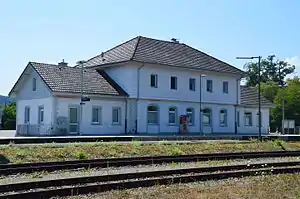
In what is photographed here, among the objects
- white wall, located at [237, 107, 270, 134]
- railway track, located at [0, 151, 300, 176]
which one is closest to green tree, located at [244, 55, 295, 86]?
white wall, located at [237, 107, 270, 134]

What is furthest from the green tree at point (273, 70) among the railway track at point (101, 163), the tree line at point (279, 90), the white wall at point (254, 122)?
the railway track at point (101, 163)

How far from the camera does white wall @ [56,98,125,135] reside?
3609 cm

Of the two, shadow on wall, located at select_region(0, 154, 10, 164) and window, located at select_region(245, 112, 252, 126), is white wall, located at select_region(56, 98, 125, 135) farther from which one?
shadow on wall, located at select_region(0, 154, 10, 164)

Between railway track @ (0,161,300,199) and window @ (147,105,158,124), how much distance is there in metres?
25.4

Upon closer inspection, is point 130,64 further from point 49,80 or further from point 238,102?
point 238,102

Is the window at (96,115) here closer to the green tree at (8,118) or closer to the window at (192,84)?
the window at (192,84)

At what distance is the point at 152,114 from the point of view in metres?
41.9

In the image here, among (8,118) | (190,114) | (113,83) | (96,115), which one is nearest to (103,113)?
(96,115)

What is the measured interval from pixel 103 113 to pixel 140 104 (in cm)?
378

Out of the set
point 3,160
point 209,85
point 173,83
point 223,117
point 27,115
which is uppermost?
point 209,85

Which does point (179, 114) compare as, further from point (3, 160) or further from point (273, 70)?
point (273, 70)

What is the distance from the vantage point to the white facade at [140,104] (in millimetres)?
36906

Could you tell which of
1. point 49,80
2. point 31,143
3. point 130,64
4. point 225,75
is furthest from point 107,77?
point 31,143

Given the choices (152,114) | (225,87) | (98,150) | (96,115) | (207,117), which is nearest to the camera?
(98,150)
